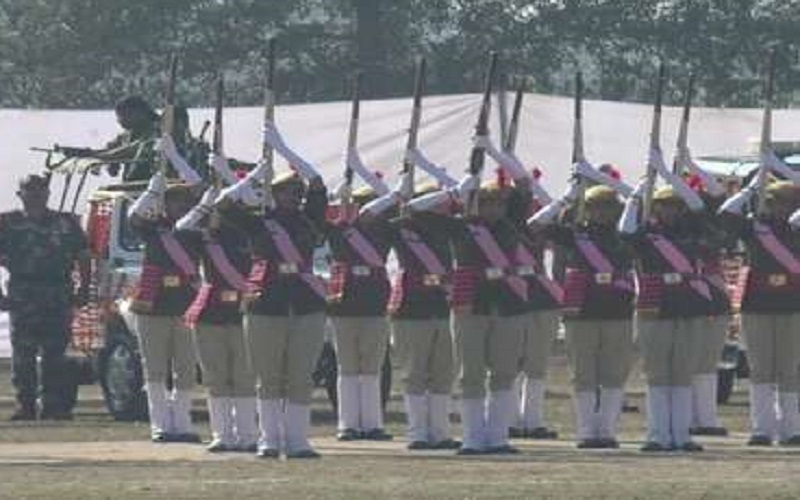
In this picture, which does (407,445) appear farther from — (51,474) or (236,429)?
(51,474)

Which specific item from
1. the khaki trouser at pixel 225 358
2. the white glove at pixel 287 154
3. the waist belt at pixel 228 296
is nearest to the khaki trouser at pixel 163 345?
the khaki trouser at pixel 225 358

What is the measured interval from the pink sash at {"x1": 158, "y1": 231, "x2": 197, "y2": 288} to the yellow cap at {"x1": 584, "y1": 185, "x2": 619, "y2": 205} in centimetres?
287

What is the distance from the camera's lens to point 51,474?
21469 mm

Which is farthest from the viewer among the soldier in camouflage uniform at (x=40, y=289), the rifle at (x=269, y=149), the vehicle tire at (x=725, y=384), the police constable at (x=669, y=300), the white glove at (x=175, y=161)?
the vehicle tire at (x=725, y=384)

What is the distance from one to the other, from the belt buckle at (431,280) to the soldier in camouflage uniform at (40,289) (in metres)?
4.37

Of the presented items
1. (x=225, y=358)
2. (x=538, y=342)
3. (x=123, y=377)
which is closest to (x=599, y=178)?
(x=538, y=342)

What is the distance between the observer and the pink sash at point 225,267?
23344 mm

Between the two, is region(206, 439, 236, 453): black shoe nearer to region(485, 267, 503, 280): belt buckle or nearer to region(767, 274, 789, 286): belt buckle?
region(485, 267, 503, 280): belt buckle

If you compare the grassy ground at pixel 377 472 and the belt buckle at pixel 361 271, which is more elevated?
the belt buckle at pixel 361 271

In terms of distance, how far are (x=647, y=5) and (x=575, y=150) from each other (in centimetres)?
2985

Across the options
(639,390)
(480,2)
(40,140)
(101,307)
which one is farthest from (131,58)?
(101,307)

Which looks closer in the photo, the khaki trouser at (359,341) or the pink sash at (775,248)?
the pink sash at (775,248)

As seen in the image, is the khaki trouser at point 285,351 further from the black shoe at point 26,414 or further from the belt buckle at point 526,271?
the black shoe at point 26,414

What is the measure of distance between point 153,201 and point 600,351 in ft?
10.6
